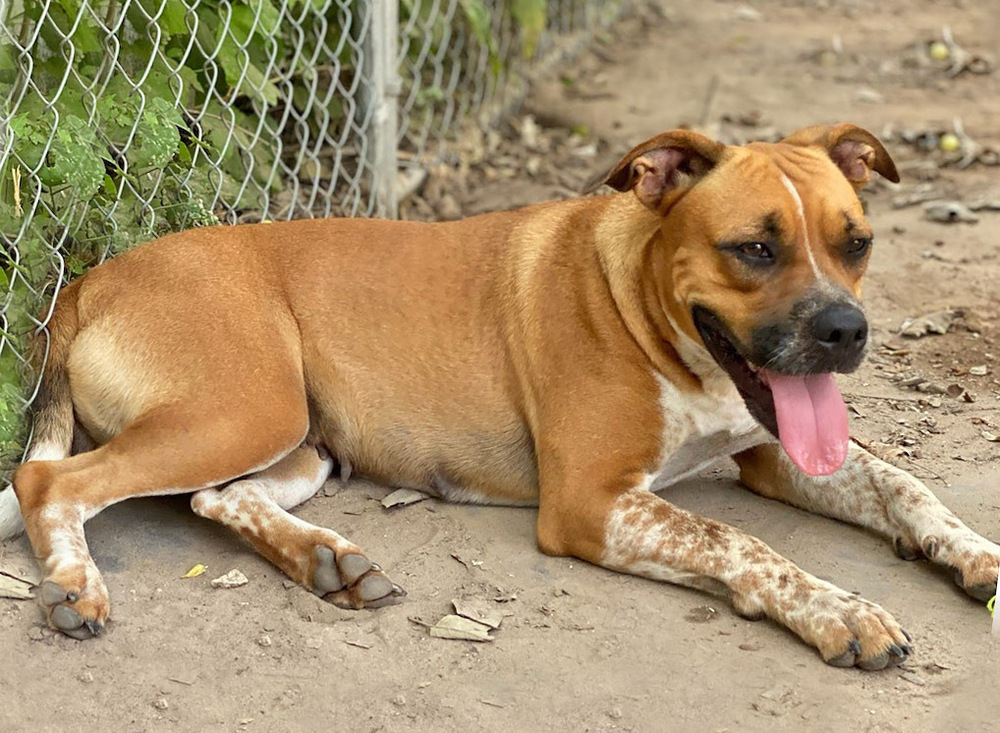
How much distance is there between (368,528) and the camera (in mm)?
4203

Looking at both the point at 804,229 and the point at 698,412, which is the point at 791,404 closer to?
the point at 698,412

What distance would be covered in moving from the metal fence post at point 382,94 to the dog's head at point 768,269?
2466mm

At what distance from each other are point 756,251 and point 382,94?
2922mm

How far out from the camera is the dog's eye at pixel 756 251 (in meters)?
3.73

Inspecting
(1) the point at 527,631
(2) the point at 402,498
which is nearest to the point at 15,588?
(2) the point at 402,498

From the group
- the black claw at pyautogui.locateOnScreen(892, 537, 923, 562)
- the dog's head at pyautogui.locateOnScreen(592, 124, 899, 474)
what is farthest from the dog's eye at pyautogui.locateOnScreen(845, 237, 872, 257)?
the black claw at pyautogui.locateOnScreen(892, 537, 923, 562)

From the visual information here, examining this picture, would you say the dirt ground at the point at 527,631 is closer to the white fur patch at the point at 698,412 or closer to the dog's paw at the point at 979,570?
the dog's paw at the point at 979,570

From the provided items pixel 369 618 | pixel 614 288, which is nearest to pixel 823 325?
pixel 614 288

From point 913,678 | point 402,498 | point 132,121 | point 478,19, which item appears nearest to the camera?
point 913,678

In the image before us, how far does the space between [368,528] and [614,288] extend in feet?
3.36

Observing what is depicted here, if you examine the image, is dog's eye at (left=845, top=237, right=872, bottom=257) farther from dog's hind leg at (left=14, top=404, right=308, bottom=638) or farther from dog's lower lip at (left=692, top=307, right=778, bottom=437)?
dog's hind leg at (left=14, top=404, right=308, bottom=638)

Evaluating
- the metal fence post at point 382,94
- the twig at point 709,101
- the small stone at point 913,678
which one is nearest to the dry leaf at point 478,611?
the small stone at point 913,678

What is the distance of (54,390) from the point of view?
13.6 feet

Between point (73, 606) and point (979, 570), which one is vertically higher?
point (979, 570)
